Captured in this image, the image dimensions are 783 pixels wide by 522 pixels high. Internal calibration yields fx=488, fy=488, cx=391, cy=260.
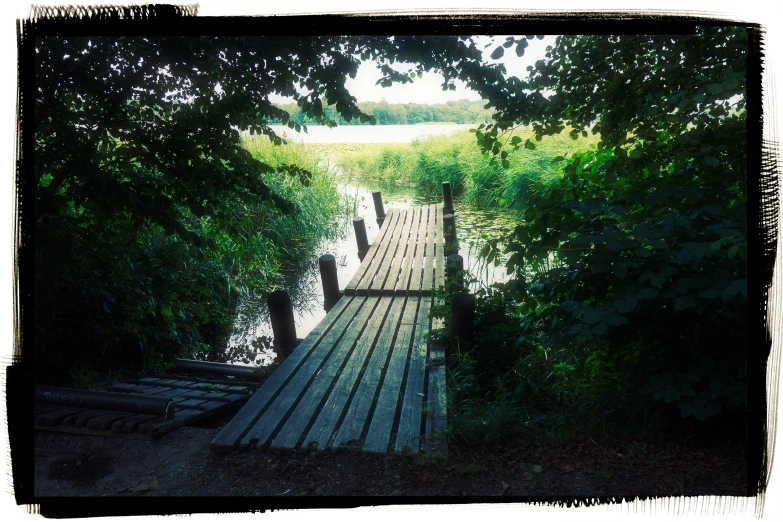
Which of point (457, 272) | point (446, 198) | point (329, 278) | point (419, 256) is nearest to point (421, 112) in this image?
point (457, 272)

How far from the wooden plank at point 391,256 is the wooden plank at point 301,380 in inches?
20.2

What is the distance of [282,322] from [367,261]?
2.46 meters

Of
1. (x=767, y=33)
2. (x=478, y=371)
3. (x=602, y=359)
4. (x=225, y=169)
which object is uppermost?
(x=767, y=33)

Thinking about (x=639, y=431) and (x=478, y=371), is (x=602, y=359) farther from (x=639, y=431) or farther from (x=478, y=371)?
(x=478, y=371)

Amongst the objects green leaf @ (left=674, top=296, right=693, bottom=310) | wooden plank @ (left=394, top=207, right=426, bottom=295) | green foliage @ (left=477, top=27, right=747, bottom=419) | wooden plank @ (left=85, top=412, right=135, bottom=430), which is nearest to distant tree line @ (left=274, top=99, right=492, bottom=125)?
green foliage @ (left=477, top=27, right=747, bottom=419)

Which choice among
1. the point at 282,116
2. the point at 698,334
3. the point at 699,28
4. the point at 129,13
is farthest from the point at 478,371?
the point at 129,13

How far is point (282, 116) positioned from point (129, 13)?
0.87 m

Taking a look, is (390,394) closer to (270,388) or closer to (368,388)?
(368,388)

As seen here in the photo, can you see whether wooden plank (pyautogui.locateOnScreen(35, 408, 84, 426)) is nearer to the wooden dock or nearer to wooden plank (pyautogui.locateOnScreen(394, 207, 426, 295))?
the wooden dock

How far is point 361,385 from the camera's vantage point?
3.05m

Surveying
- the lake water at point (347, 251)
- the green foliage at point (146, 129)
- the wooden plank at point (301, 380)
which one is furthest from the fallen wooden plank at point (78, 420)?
the lake water at point (347, 251)

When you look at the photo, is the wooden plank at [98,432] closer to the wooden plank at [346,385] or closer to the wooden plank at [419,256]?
the wooden plank at [346,385]

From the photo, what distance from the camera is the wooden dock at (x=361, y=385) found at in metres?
2.40

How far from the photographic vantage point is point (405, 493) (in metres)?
1.95
